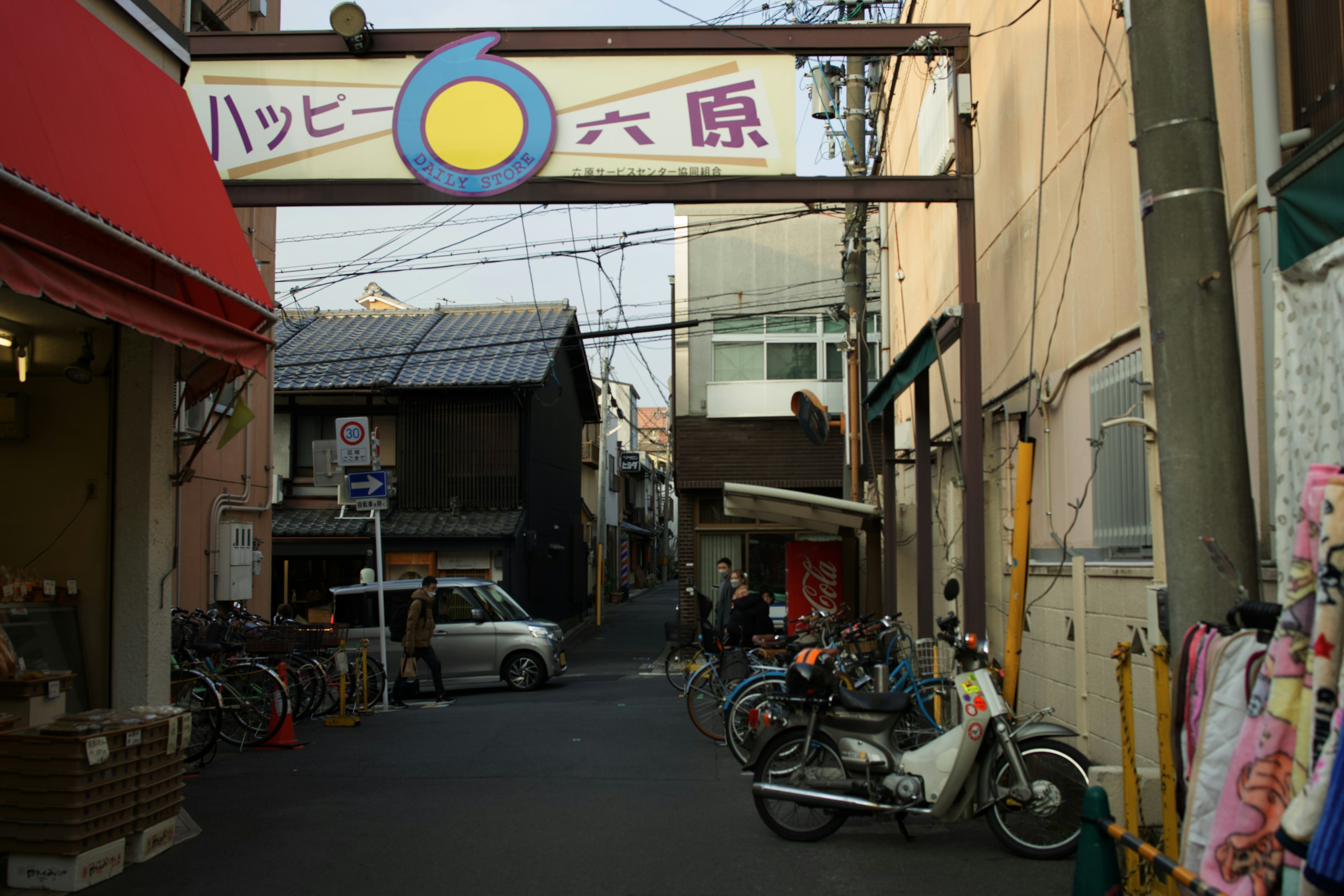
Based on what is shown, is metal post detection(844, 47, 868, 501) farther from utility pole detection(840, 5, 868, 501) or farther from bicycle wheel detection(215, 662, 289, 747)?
bicycle wheel detection(215, 662, 289, 747)

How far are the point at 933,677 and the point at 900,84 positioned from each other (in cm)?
1051

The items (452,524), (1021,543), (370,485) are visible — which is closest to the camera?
(1021,543)

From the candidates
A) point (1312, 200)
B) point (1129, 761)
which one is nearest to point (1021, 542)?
point (1129, 761)

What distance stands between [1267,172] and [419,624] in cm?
1222

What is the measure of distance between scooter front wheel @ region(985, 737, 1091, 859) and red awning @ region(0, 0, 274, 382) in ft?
17.8

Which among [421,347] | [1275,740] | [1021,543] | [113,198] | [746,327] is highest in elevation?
[421,347]

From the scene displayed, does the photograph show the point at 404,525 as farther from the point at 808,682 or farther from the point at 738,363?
the point at 808,682

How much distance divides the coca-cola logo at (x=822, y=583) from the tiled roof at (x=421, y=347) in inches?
330

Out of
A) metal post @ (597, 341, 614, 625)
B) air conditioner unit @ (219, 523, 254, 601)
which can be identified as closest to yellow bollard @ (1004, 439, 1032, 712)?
air conditioner unit @ (219, 523, 254, 601)

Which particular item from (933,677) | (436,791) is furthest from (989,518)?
(436,791)

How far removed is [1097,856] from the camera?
12.5ft

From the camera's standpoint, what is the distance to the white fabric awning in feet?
41.9

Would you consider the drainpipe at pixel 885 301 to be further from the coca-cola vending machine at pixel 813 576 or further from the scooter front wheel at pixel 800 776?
the scooter front wheel at pixel 800 776

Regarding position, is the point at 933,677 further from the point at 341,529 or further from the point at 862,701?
the point at 341,529
